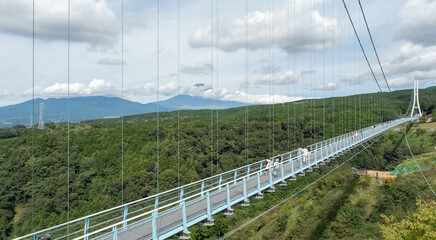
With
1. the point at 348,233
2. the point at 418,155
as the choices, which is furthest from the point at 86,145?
the point at 418,155

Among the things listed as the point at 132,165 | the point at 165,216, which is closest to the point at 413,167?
the point at 132,165

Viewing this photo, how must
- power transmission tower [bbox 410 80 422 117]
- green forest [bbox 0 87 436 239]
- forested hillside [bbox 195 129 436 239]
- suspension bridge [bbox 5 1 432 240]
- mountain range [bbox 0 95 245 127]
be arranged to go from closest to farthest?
suspension bridge [bbox 5 1 432 240] → mountain range [bbox 0 95 245 127] → green forest [bbox 0 87 436 239] → forested hillside [bbox 195 129 436 239] → power transmission tower [bbox 410 80 422 117]

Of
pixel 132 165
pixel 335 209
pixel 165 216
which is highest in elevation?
pixel 165 216

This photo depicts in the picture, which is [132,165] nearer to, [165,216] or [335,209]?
[335,209]

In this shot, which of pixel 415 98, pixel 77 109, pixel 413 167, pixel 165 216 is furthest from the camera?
pixel 415 98

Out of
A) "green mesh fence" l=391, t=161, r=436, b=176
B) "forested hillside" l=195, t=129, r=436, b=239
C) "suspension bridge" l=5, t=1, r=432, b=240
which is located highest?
"suspension bridge" l=5, t=1, r=432, b=240

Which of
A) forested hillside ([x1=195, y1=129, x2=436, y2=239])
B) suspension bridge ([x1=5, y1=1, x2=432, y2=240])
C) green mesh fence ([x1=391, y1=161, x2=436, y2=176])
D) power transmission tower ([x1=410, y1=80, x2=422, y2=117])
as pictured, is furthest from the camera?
power transmission tower ([x1=410, y1=80, x2=422, y2=117])

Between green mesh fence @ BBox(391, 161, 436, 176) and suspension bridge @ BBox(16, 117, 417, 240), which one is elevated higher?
suspension bridge @ BBox(16, 117, 417, 240)

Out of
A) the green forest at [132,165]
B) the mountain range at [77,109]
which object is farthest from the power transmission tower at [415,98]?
the mountain range at [77,109]

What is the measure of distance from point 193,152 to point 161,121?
731 centimetres

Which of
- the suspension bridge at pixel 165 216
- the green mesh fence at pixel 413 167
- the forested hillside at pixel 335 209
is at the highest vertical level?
the suspension bridge at pixel 165 216

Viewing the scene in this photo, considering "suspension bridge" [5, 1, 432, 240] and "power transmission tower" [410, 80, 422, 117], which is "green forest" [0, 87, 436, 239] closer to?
"suspension bridge" [5, 1, 432, 240]

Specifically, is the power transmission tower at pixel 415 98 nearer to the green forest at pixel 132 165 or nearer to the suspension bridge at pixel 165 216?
the green forest at pixel 132 165

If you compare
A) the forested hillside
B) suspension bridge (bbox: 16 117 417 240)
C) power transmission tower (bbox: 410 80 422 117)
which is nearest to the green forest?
the forested hillside
